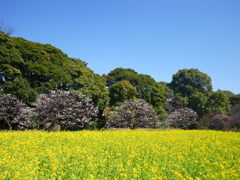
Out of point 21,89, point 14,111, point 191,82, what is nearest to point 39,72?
point 21,89

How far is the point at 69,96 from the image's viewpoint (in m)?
19.6

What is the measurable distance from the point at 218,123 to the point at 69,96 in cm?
1495

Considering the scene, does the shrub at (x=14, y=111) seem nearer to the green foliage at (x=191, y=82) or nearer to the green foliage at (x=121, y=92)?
the green foliage at (x=121, y=92)

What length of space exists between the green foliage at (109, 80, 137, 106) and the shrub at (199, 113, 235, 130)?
348 inches

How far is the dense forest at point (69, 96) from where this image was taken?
19.7m

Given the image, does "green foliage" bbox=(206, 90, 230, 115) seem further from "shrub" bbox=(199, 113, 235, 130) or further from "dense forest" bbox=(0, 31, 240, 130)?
"shrub" bbox=(199, 113, 235, 130)

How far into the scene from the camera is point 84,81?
80.2 ft

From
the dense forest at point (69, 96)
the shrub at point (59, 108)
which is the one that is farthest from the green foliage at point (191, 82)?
the shrub at point (59, 108)

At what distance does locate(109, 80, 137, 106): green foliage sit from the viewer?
29.2 metres

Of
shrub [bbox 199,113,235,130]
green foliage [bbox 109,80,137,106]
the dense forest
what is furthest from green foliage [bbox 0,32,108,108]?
shrub [bbox 199,113,235,130]

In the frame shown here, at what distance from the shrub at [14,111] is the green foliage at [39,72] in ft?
3.90

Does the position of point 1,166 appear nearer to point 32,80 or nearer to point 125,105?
point 125,105

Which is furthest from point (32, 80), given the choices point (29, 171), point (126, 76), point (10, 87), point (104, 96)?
point (29, 171)

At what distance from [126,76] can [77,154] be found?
2689cm
